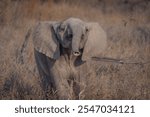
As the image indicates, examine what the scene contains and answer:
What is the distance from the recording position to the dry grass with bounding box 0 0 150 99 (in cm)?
575

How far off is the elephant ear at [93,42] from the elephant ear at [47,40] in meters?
0.22

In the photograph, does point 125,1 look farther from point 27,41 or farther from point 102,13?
point 27,41

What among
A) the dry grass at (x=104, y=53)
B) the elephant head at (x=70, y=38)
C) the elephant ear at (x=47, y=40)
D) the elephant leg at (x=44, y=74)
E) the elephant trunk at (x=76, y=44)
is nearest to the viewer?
the elephant trunk at (x=76, y=44)

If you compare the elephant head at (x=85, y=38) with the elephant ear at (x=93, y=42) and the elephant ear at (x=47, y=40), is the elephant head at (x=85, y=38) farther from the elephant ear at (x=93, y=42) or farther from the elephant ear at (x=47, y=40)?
the elephant ear at (x=47, y=40)

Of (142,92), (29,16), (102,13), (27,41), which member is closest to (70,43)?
(142,92)

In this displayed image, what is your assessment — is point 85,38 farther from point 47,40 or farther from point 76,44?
point 47,40

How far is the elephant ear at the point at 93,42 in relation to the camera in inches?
211

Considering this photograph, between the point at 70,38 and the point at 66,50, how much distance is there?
0.50ft

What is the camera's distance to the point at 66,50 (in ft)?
17.9

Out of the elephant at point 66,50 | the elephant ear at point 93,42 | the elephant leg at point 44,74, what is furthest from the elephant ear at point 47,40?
the elephant ear at point 93,42

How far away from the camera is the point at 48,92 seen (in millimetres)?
5621

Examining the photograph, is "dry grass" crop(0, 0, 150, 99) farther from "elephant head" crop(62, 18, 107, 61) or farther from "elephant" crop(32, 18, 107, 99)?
"elephant head" crop(62, 18, 107, 61)

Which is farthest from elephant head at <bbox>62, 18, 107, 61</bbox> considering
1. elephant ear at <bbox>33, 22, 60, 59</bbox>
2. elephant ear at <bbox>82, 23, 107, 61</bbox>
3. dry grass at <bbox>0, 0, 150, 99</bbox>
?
dry grass at <bbox>0, 0, 150, 99</bbox>

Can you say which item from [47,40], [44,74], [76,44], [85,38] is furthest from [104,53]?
[76,44]
